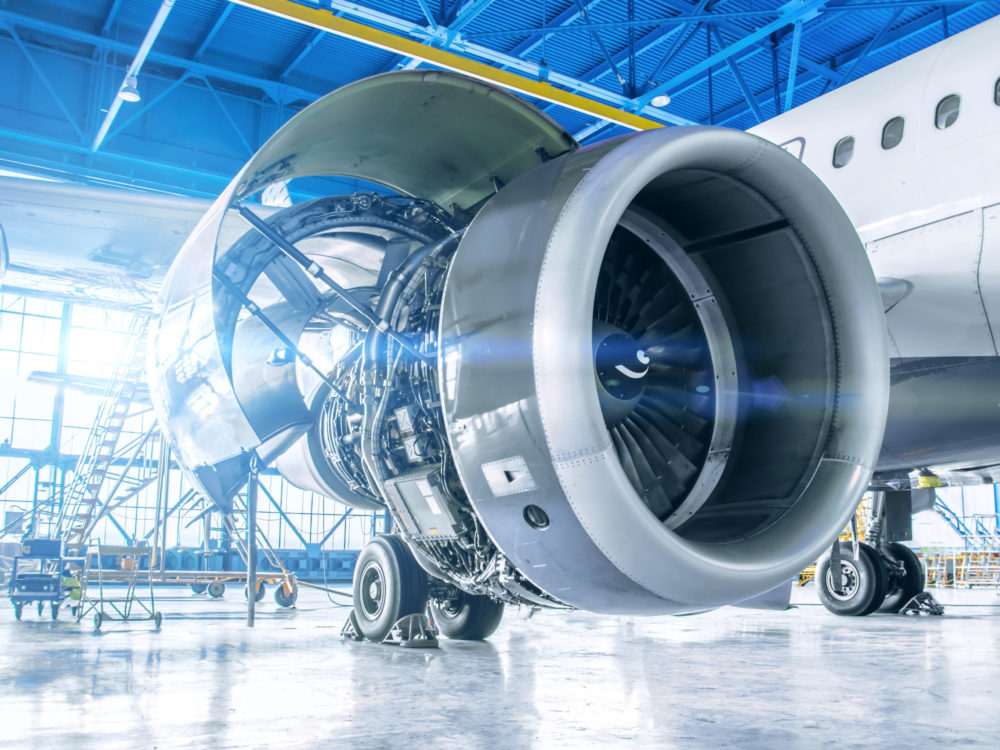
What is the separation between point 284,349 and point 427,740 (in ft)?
7.44

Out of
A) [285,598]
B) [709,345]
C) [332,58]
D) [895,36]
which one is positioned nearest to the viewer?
[709,345]

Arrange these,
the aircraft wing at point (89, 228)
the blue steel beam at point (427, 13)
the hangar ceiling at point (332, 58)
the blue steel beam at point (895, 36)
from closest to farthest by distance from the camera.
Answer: the aircraft wing at point (89, 228), the blue steel beam at point (427, 13), the hangar ceiling at point (332, 58), the blue steel beam at point (895, 36)

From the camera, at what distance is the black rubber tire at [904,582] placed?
8.77m

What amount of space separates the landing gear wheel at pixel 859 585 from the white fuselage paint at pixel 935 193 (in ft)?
14.8

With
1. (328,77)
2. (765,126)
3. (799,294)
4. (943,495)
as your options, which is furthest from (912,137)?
Result: (943,495)

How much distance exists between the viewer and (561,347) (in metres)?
2.55

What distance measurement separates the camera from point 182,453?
3596 millimetres

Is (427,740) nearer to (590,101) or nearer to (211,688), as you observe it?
(211,688)

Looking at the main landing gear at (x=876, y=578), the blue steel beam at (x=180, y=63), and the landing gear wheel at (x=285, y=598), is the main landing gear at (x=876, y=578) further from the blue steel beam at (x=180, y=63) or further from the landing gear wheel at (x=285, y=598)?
the blue steel beam at (x=180, y=63)

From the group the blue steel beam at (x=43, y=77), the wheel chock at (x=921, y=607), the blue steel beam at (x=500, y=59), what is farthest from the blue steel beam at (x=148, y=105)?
the wheel chock at (x=921, y=607)

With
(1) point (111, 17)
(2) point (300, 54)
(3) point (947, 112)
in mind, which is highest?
(2) point (300, 54)

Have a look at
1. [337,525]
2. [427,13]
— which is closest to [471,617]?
[427,13]

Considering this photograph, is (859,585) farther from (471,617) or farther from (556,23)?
(556,23)

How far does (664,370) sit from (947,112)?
2647 mm
